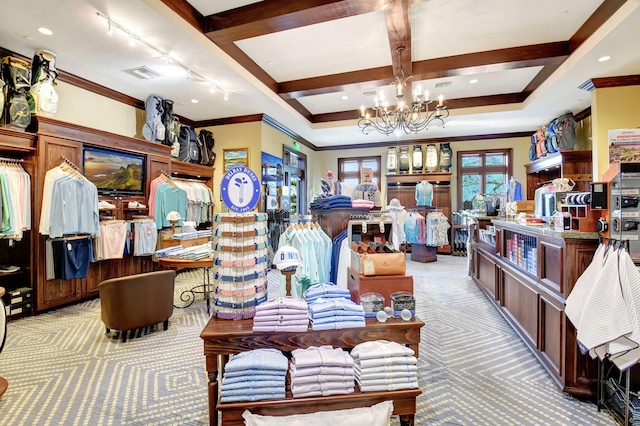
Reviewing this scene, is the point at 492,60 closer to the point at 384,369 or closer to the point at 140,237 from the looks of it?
the point at 384,369

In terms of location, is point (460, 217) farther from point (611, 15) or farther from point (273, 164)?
point (611, 15)

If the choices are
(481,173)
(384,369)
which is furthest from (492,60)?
(481,173)

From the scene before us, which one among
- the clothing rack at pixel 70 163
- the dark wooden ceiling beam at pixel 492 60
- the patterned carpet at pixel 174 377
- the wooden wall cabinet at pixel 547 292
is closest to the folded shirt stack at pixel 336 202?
the patterned carpet at pixel 174 377

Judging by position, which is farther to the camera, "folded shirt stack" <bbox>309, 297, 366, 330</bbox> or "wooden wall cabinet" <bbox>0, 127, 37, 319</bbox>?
"wooden wall cabinet" <bbox>0, 127, 37, 319</bbox>

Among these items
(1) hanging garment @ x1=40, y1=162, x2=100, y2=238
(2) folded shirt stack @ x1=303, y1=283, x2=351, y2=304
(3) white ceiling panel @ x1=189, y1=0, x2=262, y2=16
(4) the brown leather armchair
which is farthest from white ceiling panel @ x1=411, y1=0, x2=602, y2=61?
(1) hanging garment @ x1=40, y1=162, x2=100, y2=238

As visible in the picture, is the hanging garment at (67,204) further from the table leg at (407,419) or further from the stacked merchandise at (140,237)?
the table leg at (407,419)

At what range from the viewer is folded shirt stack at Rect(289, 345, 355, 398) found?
1592 mm

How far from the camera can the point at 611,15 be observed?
3.39 meters

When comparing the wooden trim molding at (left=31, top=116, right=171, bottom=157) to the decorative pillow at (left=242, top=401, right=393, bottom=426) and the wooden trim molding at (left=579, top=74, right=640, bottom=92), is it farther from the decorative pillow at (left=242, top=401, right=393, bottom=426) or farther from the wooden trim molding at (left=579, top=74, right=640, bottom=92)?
the wooden trim molding at (left=579, top=74, right=640, bottom=92)

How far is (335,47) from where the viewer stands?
4523mm

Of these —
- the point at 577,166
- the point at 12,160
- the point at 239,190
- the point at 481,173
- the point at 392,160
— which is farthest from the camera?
the point at 392,160

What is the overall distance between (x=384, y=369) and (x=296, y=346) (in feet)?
1.63

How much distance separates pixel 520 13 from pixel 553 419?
164 inches

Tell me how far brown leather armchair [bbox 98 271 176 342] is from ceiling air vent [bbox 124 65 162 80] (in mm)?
3045
